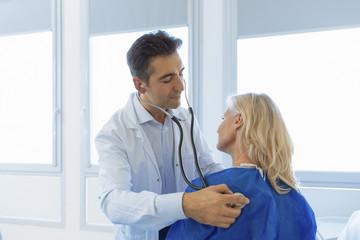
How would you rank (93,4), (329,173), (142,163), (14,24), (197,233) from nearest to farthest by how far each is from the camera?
(197,233), (142,163), (329,173), (93,4), (14,24)

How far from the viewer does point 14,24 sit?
301 cm

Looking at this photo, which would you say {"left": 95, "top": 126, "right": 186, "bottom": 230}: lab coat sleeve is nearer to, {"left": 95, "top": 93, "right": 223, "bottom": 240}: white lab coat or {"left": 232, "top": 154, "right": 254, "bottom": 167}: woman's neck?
{"left": 95, "top": 93, "right": 223, "bottom": 240}: white lab coat

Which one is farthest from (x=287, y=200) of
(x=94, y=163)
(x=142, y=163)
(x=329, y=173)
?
(x=94, y=163)

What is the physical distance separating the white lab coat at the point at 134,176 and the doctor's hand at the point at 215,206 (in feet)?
0.18

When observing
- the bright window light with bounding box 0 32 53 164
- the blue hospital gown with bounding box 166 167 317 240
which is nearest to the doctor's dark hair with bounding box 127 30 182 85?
the blue hospital gown with bounding box 166 167 317 240

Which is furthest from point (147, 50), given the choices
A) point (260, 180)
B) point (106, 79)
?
point (106, 79)

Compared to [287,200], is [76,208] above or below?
below

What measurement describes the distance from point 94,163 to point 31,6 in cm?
140

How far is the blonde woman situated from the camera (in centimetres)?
104

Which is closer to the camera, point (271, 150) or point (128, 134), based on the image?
point (271, 150)

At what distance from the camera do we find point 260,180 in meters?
1.09

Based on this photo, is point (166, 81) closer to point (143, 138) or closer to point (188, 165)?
point (143, 138)

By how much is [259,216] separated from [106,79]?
2048 mm

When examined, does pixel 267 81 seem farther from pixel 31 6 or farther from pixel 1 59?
pixel 1 59
